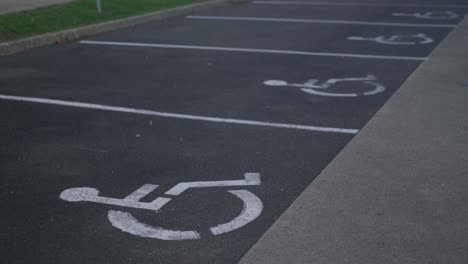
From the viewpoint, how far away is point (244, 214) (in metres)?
4.81

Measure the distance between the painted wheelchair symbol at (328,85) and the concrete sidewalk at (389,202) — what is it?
0.98 metres

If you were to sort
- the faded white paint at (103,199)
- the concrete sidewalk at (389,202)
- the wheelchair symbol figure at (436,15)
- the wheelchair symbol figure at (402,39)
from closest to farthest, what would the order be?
1. the concrete sidewalk at (389,202)
2. the faded white paint at (103,199)
3. the wheelchair symbol figure at (402,39)
4. the wheelchair symbol figure at (436,15)

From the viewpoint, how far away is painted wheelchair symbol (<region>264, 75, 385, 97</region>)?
8500 millimetres

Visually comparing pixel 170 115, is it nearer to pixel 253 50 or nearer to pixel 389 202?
pixel 389 202

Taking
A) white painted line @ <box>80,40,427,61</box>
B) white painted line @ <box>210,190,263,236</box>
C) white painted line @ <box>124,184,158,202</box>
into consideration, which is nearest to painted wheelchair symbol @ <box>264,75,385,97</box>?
white painted line @ <box>80,40,427,61</box>

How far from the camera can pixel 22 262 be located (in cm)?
411

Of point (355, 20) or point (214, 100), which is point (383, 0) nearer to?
point (355, 20)

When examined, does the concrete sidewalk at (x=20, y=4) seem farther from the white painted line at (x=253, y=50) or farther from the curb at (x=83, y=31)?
the white painted line at (x=253, y=50)

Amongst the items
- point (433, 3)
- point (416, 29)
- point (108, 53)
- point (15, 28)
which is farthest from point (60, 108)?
point (433, 3)

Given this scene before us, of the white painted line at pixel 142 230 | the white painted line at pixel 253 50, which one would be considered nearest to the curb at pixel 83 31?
the white painted line at pixel 253 50

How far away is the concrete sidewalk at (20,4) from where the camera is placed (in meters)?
14.2

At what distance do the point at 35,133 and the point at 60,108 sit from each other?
0.98 metres

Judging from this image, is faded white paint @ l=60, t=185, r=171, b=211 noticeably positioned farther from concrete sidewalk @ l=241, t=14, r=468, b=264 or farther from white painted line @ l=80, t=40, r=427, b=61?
white painted line @ l=80, t=40, r=427, b=61

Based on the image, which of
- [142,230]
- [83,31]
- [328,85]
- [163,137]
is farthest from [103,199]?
[83,31]
